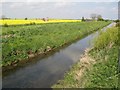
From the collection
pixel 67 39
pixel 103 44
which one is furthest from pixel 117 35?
pixel 67 39

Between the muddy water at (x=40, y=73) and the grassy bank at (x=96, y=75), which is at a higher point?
the grassy bank at (x=96, y=75)

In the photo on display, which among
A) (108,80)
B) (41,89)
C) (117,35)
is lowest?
(41,89)

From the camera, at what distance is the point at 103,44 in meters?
21.3

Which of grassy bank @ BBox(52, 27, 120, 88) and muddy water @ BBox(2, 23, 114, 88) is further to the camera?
muddy water @ BBox(2, 23, 114, 88)

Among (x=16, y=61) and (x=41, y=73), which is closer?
(x=41, y=73)

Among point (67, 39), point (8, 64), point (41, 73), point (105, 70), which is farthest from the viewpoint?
point (67, 39)

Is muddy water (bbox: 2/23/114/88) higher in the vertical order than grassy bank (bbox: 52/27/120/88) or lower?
lower

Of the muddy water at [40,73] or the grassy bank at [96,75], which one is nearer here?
the grassy bank at [96,75]

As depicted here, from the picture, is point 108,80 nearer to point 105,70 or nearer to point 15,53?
point 105,70

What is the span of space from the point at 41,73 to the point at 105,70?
19.8 ft

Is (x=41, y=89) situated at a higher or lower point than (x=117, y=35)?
lower

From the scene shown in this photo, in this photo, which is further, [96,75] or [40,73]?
[40,73]

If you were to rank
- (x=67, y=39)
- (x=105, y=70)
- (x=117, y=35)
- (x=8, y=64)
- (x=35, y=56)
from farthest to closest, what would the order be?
(x=67, y=39) → (x=35, y=56) → (x=117, y=35) → (x=8, y=64) → (x=105, y=70)

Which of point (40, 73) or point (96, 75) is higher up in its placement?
point (96, 75)
